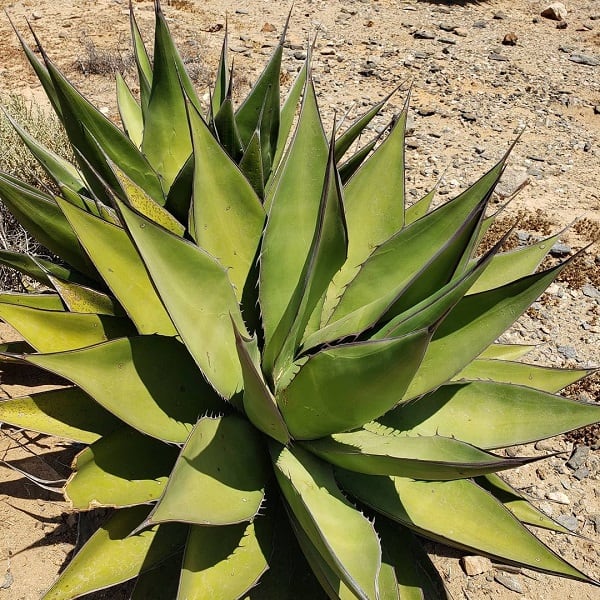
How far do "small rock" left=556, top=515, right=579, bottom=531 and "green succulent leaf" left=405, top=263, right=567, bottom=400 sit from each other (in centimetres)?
139

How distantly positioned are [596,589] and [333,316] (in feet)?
5.01

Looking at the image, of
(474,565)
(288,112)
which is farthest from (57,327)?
(474,565)

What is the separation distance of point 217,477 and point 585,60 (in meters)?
6.82

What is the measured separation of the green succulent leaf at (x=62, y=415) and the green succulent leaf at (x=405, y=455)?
1.91ft

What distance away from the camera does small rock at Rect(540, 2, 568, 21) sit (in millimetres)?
7594

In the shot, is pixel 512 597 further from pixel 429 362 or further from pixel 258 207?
pixel 258 207

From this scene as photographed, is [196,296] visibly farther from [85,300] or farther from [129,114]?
[129,114]

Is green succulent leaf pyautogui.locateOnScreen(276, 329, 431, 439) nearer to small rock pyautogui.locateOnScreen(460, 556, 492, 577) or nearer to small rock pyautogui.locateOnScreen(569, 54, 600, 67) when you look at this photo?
small rock pyautogui.locateOnScreen(460, 556, 492, 577)

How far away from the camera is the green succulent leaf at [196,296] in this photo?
134 centimetres

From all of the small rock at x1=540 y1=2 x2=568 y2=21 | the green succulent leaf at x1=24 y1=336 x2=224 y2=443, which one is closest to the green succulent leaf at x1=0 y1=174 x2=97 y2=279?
the green succulent leaf at x1=24 y1=336 x2=224 y2=443

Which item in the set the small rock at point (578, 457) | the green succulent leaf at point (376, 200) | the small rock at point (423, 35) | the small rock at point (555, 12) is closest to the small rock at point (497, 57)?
the small rock at point (423, 35)

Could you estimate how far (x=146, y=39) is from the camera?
6.23 m

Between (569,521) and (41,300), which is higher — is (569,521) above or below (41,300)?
below

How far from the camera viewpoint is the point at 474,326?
1518mm
